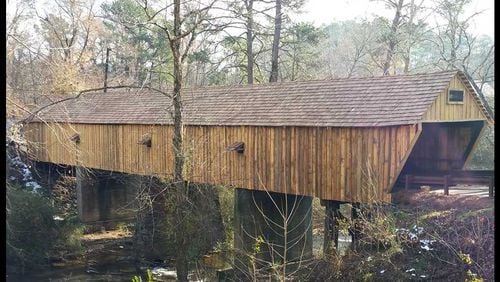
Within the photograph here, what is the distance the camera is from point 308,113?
11.1 metres

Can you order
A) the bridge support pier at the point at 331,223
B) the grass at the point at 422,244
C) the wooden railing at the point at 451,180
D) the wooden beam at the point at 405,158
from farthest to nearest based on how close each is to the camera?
the bridge support pier at the point at 331,223
the wooden railing at the point at 451,180
the wooden beam at the point at 405,158
the grass at the point at 422,244

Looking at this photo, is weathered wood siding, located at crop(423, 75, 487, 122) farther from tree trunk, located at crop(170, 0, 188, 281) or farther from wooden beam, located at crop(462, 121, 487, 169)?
tree trunk, located at crop(170, 0, 188, 281)

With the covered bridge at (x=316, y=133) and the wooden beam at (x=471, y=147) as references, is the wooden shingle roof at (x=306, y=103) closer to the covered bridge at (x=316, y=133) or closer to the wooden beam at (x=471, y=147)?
the covered bridge at (x=316, y=133)

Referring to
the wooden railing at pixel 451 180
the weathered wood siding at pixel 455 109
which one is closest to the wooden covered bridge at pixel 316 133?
the weathered wood siding at pixel 455 109

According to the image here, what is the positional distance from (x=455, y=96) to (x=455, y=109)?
10.0 inches

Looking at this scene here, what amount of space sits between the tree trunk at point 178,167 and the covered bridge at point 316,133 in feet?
2.13

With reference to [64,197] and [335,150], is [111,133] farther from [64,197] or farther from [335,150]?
[335,150]

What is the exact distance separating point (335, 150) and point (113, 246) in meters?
9.46

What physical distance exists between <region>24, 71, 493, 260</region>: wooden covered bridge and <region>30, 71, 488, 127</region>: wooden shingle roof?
0.08 ft

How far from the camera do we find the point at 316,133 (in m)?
10.6

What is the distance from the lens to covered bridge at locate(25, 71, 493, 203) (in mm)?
9664

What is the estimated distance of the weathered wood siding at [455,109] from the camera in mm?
9734

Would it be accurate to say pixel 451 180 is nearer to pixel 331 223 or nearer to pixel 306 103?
pixel 331 223

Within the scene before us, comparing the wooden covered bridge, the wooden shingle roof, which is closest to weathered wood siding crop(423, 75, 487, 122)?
the wooden covered bridge
